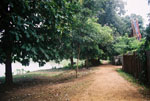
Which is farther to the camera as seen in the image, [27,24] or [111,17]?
[111,17]

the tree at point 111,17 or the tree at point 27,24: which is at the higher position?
the tree at point 111,17

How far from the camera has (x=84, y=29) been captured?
10117mm

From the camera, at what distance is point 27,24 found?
6.10 m

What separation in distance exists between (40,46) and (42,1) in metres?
2.22

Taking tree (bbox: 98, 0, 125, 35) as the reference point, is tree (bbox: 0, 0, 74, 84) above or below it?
below

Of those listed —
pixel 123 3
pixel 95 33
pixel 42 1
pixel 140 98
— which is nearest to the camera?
pixel 140 98

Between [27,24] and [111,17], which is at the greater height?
[111,17]

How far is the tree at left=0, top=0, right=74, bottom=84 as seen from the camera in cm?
561

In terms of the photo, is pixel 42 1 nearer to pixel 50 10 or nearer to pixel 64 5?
pixel 50 10

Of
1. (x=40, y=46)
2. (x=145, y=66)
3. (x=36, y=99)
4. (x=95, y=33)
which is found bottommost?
(x=36, y=99)

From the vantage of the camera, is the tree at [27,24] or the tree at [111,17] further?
the tree at [111,17]

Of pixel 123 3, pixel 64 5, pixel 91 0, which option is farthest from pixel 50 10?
pixel 123 3

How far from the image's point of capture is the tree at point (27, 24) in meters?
5.61

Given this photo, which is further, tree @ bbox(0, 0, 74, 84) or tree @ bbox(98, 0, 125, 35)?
tree @ bbox(98, 0, 125, 35)
